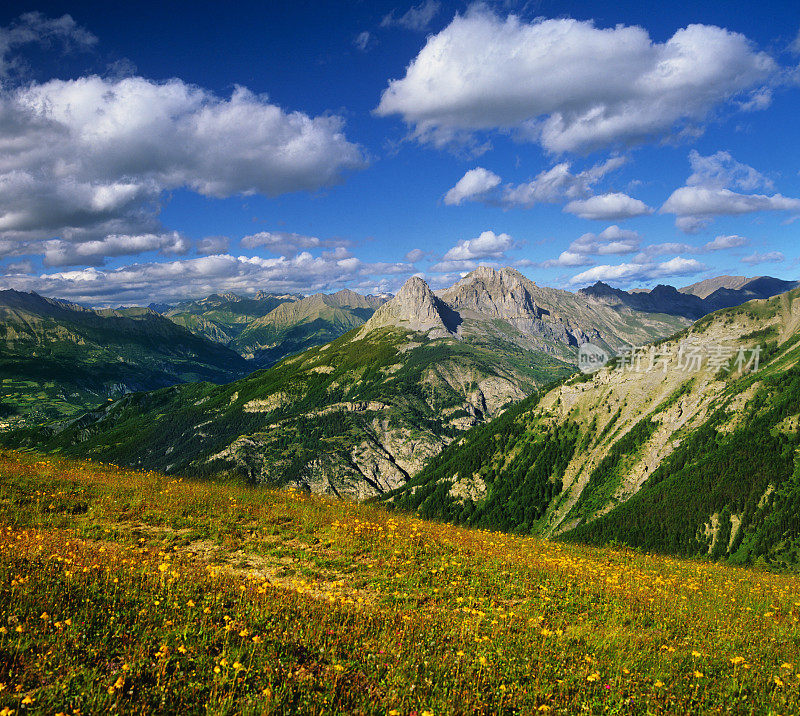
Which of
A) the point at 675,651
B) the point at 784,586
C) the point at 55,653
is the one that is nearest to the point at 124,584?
the point at 55,653

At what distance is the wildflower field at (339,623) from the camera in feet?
26.3

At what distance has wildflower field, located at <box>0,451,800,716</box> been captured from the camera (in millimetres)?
8008

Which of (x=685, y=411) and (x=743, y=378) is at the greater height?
(x=743, y=378)

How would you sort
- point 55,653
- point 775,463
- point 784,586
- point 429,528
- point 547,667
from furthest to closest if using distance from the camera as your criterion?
point 775,463 < point 429,528 < point 784,586 < point 547,667 < point 55,653

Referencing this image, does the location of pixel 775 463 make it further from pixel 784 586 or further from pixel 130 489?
pixel 130 489

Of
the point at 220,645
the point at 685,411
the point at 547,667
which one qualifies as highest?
the point at 220,645

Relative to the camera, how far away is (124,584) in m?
11.1

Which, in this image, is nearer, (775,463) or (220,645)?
(220,645)

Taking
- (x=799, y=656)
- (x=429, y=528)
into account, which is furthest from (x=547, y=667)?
(x=429, y=528)

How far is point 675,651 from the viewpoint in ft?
37.0

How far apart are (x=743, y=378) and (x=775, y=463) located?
203 feet

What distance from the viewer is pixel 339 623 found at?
10.7 meters

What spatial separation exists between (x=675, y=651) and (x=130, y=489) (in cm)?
2321

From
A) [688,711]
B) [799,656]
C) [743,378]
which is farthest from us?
[743,378]
